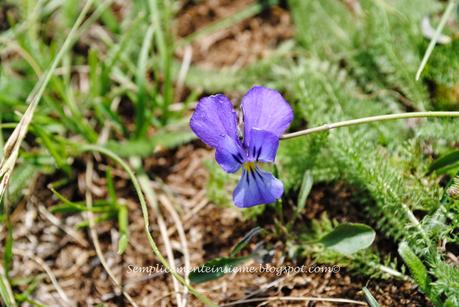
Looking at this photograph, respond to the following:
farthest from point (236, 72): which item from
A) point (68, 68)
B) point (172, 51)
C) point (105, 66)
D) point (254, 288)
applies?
point (254, 288)

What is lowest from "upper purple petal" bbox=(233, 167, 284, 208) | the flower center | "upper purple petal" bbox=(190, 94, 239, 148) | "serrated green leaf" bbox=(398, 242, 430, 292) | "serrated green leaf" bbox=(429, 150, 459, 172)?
"serrated green leaf" bbox=(398, 242, 430, 292)

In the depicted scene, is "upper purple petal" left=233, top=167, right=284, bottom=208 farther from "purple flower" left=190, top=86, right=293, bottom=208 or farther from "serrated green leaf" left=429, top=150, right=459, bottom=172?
"serrated green leaf" left=429, top=150, right=459, bottom=172

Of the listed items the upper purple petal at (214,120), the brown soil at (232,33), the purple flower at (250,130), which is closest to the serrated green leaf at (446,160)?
the purple flower at (250,130)

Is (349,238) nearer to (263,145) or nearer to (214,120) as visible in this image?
(263,145)

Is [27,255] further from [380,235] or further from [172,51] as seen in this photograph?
[380,235]

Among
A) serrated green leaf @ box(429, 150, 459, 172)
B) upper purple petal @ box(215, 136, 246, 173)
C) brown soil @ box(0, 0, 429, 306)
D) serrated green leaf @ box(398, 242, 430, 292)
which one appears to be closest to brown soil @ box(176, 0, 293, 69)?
brown soil @ box(0, 0, 429, 306)

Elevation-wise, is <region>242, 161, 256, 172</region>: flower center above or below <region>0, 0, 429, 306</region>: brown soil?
above

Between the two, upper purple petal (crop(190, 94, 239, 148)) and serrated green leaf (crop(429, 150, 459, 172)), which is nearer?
upper purple petal (crop(190, 94, 239, 148))
